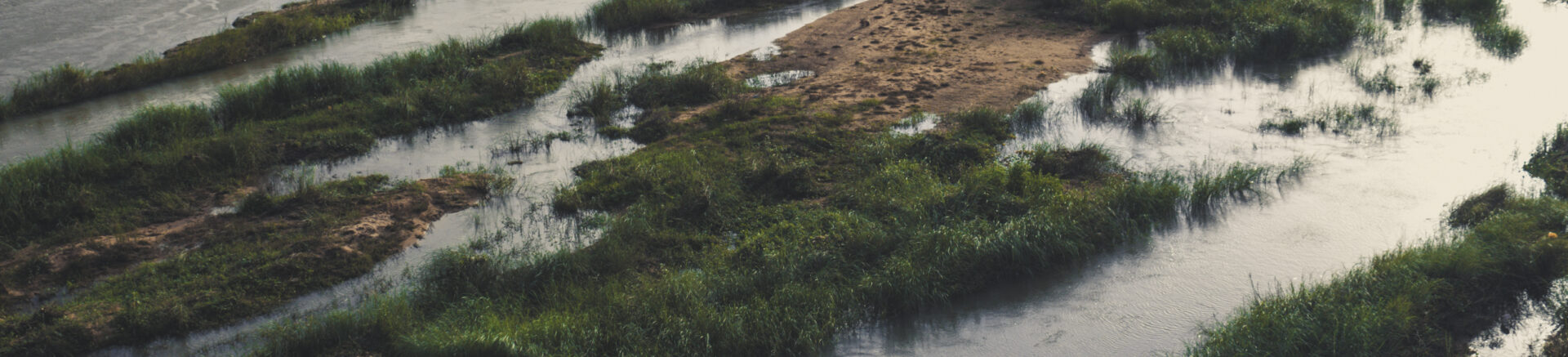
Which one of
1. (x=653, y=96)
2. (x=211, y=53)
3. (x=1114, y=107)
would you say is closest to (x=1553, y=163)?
(x=1114, y=107)

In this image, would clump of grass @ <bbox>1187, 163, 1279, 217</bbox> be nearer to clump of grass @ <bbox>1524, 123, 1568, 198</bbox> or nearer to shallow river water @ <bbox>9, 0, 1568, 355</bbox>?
shallow river water @ <bbox>9, 0, 1568, 355</bbox>

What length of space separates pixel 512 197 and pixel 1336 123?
279 inches

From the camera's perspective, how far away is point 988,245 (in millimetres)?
6016

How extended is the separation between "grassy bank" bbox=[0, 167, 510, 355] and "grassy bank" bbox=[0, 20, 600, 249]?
512 millimetres

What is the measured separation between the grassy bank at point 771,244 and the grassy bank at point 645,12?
5165 millimetres

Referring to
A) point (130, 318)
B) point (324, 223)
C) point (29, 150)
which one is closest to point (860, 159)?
point (324, 223)

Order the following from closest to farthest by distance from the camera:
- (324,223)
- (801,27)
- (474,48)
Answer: (324,223)
(474,48)
(801,27)

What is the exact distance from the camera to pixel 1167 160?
25.1 feet

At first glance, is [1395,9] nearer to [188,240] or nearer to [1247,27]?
[1247,27]

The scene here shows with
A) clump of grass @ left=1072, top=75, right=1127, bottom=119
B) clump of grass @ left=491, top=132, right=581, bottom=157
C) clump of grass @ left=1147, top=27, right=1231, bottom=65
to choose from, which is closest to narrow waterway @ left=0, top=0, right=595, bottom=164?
clump of grass @ left=491, top=132, right=581, bottom=157

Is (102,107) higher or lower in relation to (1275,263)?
higher

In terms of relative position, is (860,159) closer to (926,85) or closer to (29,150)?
(926,85)

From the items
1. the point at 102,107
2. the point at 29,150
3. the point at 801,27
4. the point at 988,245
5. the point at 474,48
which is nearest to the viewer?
the point at 988,245

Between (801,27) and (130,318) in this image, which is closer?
(130,318)
